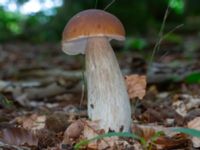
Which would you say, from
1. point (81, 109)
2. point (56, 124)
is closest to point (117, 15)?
point (81, 109)

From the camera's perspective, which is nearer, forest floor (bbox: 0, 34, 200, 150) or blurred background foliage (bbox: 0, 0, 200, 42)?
forest floor (bbox: 0, 34, 200, 150)

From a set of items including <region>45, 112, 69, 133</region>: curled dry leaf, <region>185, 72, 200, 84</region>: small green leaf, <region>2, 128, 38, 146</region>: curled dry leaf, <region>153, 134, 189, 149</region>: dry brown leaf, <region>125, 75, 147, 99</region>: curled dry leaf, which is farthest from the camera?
<region>185, 72, 200, 84</region>: small green leaf

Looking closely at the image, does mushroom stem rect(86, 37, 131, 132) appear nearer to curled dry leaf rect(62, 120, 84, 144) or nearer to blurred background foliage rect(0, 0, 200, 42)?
curled dry leaf rect(62, 120, 84, 144)

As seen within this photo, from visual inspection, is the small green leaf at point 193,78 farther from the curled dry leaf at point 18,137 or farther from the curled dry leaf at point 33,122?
the curled dry leaf at point 18,137

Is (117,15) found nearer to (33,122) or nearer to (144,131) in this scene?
(33,122)

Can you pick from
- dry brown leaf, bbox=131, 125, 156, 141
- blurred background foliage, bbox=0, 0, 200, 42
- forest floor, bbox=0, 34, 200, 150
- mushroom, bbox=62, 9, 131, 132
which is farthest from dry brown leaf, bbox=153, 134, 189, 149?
blurred background foliage, bbox=0, 0, 200, 42

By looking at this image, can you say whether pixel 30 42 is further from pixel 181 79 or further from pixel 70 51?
pixel 70 51
